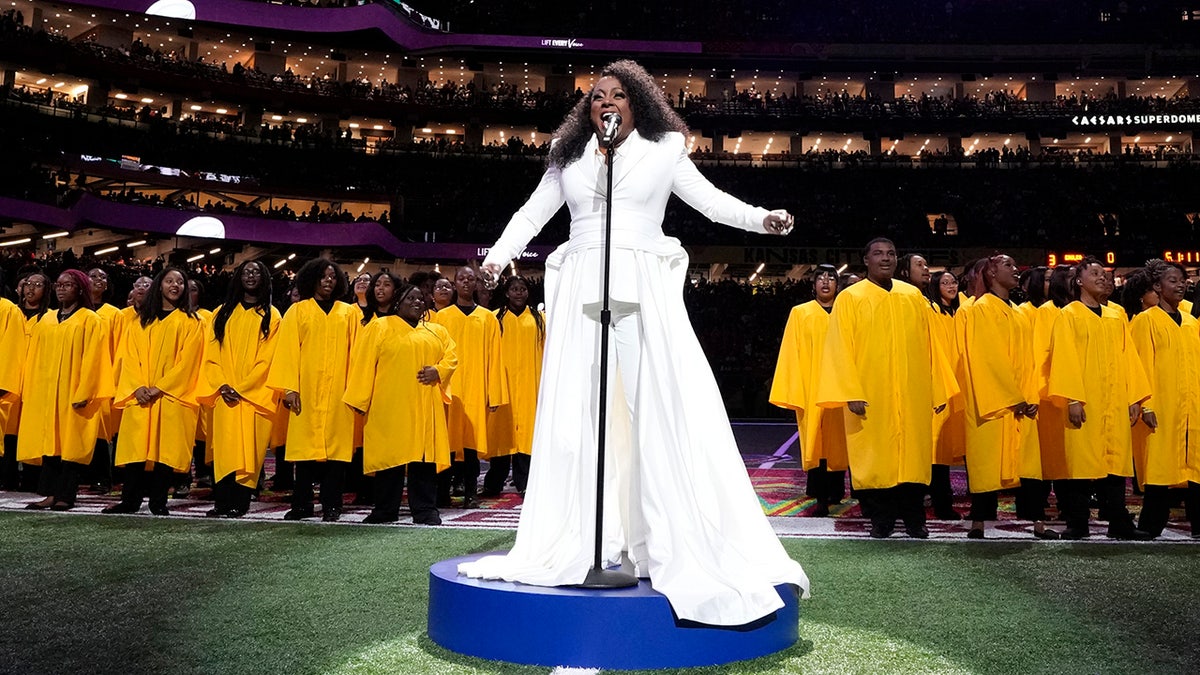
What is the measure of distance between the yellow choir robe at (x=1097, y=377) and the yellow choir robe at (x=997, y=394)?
0.33m

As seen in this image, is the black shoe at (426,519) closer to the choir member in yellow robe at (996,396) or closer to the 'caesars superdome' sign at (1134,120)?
the choir member in yellow robe at (996,396)

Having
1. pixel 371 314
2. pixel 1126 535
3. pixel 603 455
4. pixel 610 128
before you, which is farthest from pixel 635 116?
pixel 371 314

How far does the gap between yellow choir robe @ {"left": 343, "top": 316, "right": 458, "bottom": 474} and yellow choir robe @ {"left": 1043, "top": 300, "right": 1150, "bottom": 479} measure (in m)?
4.69

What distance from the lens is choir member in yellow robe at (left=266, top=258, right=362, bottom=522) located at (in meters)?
7.15

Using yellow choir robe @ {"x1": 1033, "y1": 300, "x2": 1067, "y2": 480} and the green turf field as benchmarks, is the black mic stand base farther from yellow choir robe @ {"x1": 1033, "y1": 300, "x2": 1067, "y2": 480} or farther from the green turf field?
yellow choir robe @ {"x1": 1033, "y1": 300, "x2": 1067, "y2": 480}

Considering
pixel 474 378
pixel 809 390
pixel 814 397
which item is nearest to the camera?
pixel 814 397

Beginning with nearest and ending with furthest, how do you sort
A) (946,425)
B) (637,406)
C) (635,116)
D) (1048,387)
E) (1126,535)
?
(637,406), (635,116), (1126,535), (1048,387), (946,425)

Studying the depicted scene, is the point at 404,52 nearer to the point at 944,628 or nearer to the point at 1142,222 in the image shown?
the point at 1142,222

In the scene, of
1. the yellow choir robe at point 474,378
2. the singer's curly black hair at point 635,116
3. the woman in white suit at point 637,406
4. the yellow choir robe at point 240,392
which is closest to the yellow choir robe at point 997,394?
the woman in white suit at point 637,406

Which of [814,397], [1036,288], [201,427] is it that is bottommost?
[201,427]

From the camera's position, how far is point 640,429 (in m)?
3.50

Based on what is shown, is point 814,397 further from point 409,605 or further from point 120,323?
point 120,323

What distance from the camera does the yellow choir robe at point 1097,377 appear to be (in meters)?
6.39

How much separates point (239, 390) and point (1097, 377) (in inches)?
265
